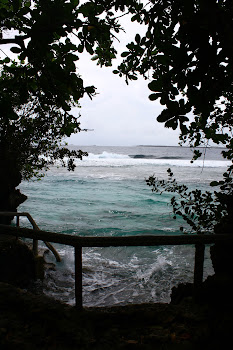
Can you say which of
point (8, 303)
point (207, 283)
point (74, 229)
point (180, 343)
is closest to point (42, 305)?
point (8, 303)

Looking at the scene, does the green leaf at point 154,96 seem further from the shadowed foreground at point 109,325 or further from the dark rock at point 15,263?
the dark rock at point 15,263

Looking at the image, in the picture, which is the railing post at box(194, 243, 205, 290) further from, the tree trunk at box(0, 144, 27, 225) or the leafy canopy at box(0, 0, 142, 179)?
the tree trunk at box(0, 144, 27, 225)

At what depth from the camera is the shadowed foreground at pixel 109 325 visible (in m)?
2.25

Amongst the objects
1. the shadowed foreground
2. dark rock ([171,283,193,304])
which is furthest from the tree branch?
dark rock ([171,283,193,304])

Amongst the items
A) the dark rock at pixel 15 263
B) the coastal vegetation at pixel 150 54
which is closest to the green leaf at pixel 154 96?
the coastal vegetation at pixel 150 54

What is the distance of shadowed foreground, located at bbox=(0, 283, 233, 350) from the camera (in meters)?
2.25

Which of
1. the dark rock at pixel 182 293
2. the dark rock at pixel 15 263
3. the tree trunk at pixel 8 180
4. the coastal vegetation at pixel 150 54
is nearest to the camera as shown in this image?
the coastal vegetation at pixel 150 54

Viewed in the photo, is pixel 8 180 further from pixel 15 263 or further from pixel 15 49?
pixel 15 49

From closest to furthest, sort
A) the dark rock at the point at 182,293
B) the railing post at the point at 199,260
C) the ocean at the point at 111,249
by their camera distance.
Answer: the railing post at the point at 199,260, the dark rock at the point at 182,293, the ocean at the point at 111,249

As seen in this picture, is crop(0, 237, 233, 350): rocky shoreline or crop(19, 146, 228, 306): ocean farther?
crop(19, 146, 228, 306): ocean

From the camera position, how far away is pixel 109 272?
799 centimetres

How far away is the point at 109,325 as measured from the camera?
8.50ft

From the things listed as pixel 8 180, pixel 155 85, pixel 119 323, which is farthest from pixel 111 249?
pixel 155 85

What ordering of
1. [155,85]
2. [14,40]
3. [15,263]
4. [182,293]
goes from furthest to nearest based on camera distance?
[15,263] < [182,293] < [14,40] < [155,85]
